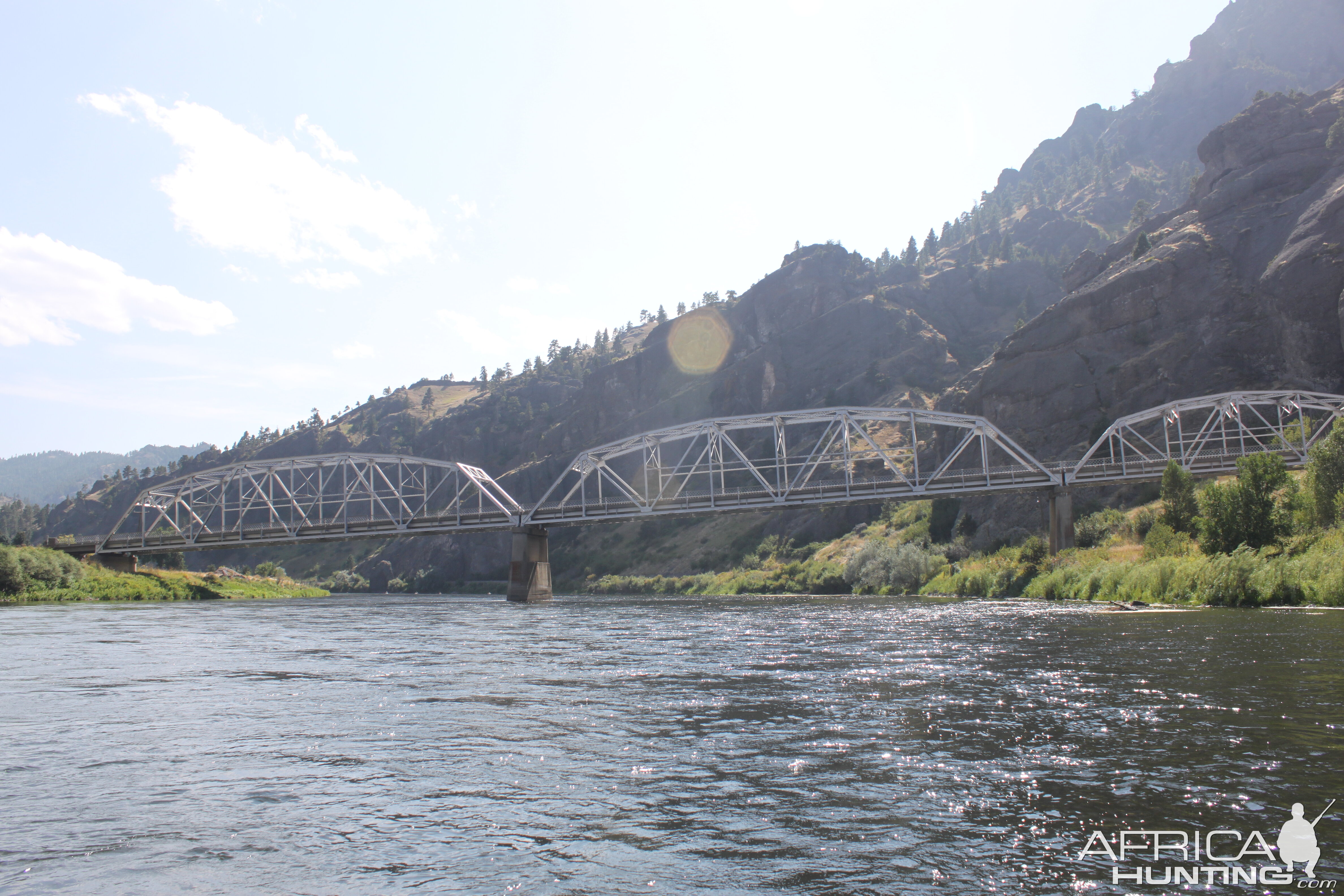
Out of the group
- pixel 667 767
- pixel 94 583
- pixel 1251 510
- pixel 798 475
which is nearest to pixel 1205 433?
pixel 798 475

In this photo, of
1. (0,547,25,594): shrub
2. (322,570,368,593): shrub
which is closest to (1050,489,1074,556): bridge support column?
(0,547,25,594): shrub

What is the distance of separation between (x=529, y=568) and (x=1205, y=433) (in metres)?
89.4

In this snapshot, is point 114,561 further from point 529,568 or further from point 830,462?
point 830,462

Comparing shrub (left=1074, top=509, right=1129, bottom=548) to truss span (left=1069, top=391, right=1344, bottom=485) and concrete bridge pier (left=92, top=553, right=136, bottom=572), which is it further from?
concrete bridge pier (left=92, top=553, right=136, bottom=572)

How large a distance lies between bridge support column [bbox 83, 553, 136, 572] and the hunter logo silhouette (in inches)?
4708

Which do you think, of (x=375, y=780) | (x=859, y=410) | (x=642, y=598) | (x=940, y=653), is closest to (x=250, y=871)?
(x=375, y=780)

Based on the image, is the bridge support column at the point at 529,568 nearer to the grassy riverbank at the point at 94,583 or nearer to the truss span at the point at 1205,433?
the grassy riverbank at the point at 94,583

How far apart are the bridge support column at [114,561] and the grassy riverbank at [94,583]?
2769 mm

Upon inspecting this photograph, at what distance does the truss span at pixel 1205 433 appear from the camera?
8119 centimetres

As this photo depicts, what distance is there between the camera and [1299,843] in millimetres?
8102

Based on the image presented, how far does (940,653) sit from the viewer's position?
24.7m

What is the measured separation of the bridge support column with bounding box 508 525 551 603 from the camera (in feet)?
297

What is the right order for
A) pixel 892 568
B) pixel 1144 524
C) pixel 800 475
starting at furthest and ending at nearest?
pixel 800 475
pixel 892 568
pixel 1144 524

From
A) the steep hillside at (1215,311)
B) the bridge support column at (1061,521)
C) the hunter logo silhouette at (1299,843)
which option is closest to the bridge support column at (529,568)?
the steep hillside at (1215,311)
